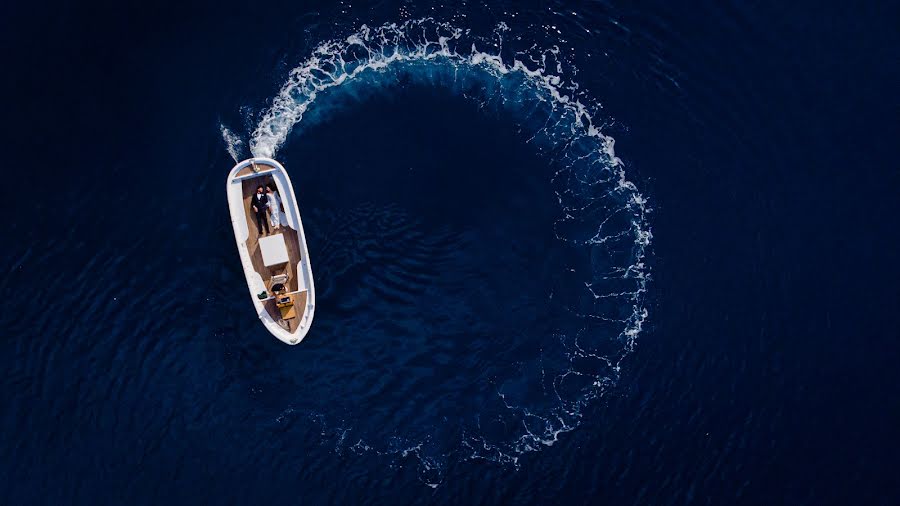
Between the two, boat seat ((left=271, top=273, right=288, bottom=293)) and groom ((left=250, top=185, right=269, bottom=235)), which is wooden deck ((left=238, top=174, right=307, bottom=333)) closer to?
groom ((left=250, top=185, right=269, bottom=235))

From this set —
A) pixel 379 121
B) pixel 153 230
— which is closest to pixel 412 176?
pixel 379 121

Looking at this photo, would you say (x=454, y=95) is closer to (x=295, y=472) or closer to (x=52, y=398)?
(x=295, y=472)

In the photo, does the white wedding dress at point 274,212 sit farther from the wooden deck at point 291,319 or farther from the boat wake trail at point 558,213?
the wooden deck at point 291,319

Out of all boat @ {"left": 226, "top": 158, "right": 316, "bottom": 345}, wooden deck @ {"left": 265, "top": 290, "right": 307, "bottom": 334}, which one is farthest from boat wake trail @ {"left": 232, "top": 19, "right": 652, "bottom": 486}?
wooden deck @ {"left": 265, "top": 290, "right": 307, "bottom": 334}

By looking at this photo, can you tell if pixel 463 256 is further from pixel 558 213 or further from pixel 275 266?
pixel 275 266

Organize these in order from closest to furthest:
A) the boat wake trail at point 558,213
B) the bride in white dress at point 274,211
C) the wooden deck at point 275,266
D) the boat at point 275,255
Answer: the boat at point 275,255 < the wooden deck at point 275,266 < the bride in white dress at point 274,211 < the boat wake trail at point 558,213

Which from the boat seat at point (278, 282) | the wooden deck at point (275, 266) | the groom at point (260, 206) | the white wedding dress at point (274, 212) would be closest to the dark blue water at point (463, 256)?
the wooden deck at point (275, 266)
